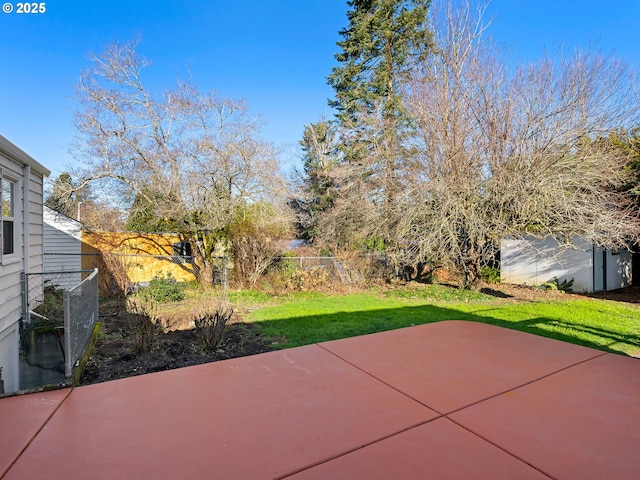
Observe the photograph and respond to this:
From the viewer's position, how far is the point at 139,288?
8.95 meters

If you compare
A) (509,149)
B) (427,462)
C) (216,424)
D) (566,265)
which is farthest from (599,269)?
(216,424)

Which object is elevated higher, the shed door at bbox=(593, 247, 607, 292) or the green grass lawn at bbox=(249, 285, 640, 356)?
the shed door at bbox=(593, 247, 607, 292)

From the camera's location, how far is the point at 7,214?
480 cm

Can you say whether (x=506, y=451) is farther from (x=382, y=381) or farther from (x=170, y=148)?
(x=170, y=148)

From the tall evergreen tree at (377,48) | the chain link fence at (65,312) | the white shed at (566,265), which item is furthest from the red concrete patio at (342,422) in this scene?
the tall evergreen tree at (377,48)

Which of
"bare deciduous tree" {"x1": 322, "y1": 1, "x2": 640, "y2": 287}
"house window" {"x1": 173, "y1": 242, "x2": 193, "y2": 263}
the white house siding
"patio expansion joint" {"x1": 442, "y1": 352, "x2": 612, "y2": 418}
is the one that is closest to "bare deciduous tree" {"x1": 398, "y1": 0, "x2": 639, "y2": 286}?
"bare deciduous tree" {"x1": 322, "y1": 1, "x2": 640, "y2": 287}

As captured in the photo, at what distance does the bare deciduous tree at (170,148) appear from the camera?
376 inches

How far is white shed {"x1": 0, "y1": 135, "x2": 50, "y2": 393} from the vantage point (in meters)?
4.34

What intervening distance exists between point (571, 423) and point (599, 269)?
39.0ft

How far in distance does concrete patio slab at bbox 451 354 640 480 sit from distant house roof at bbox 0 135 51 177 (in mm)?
5784

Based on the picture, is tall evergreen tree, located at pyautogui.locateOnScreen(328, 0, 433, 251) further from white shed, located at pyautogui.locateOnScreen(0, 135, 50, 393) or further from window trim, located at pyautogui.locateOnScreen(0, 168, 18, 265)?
window trim, located at pyautogui.locateOnScreen(0, 168, 18, 265)

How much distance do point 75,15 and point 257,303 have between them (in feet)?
25.0

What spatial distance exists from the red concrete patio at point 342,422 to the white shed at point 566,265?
896 cm

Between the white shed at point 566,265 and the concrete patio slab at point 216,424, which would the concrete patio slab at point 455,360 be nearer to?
the concrete patio slab at point 216,424
